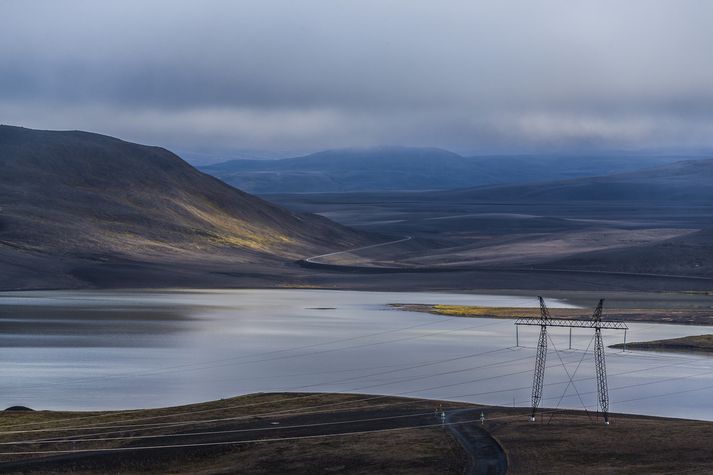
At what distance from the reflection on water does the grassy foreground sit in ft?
18.4

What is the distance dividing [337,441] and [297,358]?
2876 centimetres

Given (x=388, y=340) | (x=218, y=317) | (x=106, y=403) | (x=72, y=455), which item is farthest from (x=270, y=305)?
(x=72, y=455)

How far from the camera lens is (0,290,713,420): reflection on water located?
55.8 m

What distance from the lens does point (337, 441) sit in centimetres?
4150

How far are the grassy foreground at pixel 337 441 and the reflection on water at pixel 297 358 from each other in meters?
5.62

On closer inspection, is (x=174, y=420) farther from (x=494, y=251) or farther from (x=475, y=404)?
(x=494, y=251)

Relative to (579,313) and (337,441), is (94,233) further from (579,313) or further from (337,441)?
(337,441)

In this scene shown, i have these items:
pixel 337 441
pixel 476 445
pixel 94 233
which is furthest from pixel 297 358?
pixel 94 233

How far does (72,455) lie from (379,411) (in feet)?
45.2

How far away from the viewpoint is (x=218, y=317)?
310 feet

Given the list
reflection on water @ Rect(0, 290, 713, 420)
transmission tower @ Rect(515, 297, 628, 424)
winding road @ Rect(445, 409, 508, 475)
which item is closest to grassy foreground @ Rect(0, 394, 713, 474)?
winding road @ Rect(445, 409, 508, 475)

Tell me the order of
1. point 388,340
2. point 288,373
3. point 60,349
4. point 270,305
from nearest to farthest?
point 288,373, point 60,349, point 388,340, point 270,305

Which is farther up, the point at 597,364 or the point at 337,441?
the point at 597,364

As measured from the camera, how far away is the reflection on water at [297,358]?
183 ft
